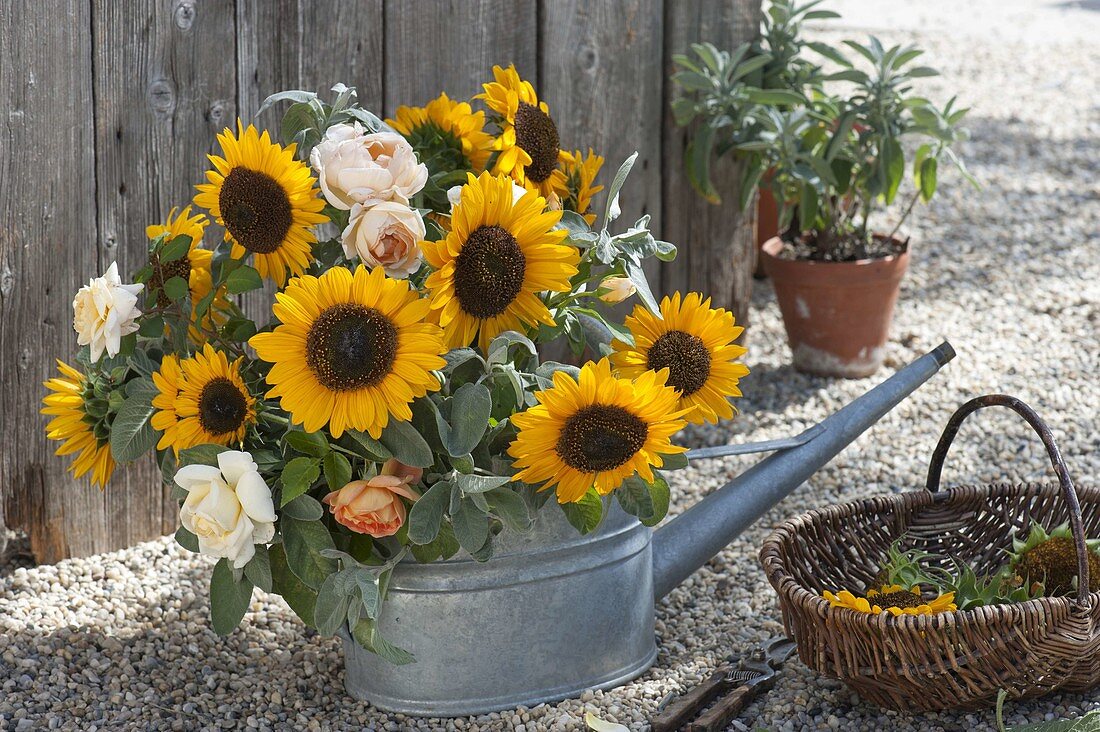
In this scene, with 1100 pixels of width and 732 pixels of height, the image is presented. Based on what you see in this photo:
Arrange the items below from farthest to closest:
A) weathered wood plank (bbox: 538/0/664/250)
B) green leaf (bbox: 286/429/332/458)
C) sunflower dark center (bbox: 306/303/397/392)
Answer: weathered wood plank (bbox: 538/0/664/250) → green leaf (bbox: 286/429/332/458) → sunflower dark center (bbox: 306/303/397/392)

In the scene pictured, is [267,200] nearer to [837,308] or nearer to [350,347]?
[350,347]

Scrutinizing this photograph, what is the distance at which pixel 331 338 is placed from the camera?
1.42m

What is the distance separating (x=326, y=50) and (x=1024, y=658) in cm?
163

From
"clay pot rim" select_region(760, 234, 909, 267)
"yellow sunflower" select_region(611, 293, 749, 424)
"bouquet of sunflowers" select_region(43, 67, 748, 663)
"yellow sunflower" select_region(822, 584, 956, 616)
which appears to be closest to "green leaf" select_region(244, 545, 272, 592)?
"bouquet of sunflowers" select_region(43, 67, 748, 663)

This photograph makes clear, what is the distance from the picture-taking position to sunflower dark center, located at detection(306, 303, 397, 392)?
4.65 feet

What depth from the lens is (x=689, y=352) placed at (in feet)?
5.40

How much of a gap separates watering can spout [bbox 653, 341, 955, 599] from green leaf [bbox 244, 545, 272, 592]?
0.66 meters

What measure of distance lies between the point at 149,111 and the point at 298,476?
98cm

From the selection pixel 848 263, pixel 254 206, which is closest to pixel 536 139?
pixel 254 206

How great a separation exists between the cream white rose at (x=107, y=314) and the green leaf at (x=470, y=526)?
0.50 m

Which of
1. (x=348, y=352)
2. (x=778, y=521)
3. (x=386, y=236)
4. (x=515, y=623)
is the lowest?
(x=778, y=521)

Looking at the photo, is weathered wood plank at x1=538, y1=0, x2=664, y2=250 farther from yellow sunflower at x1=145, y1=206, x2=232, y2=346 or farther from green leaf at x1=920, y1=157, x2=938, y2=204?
yellow sunflower at x1=145, y1=206, x2=232, y2=346

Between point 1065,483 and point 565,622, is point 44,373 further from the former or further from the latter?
point 1065,483

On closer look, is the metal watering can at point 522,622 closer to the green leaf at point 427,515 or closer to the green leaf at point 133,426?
the green leaf at point 427,515
